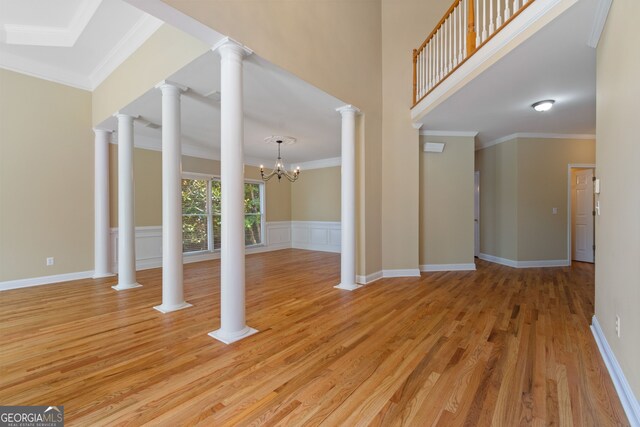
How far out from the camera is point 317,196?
26.8ft

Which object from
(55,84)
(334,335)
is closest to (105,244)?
(55,84)

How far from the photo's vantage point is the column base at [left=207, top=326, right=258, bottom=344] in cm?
236

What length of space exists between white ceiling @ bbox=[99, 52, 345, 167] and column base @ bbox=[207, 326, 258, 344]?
2.54 metres

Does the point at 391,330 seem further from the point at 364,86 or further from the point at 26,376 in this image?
the point at 364,86

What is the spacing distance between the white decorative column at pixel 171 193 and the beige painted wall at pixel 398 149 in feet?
10.2

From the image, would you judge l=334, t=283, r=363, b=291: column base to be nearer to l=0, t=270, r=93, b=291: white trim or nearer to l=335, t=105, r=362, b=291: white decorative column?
l=335, t=105, r=362, b=291: white decorative column

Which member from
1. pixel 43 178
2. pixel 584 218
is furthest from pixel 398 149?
pixel 43 178

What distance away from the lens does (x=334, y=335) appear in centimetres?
247

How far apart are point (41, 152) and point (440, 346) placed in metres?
6.02

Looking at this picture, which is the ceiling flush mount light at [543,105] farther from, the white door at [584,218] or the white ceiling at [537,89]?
the white door at [584,218]

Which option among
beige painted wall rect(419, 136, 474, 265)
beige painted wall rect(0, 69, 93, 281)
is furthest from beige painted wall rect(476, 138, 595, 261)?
beige painted wall rect(0, 69, 93, 281)

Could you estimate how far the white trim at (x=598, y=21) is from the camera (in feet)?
6.41

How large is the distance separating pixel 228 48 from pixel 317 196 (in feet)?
19.5

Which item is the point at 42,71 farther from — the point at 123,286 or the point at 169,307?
the point at 169,307
